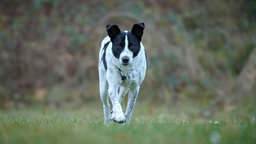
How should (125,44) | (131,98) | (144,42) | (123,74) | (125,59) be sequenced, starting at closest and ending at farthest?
1. (125,59)
2. (125,44)
3. (123,74)
4. (131,98)
5. (144,42)

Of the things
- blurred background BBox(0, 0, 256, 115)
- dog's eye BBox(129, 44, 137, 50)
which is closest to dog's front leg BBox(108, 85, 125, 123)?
dog's eye BBox(129, 44, 137, 50)

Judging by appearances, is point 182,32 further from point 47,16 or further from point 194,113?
point 47,16

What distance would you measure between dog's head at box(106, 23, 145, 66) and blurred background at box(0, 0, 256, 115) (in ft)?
27.0

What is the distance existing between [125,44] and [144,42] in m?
9.10

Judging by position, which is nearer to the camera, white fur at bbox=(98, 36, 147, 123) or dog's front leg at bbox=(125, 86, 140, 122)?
white fur at bbox=(98, 36, 147, 123)

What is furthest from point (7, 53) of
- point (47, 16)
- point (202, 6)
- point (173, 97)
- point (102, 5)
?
point (202, 6)

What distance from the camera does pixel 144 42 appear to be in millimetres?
17859

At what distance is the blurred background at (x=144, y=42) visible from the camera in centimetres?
1802

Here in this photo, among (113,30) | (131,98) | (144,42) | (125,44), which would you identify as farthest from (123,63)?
(144,42)

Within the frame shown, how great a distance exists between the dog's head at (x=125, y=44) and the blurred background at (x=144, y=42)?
324 inches

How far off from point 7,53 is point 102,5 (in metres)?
3.71

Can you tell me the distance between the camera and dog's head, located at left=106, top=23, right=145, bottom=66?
28.5ft

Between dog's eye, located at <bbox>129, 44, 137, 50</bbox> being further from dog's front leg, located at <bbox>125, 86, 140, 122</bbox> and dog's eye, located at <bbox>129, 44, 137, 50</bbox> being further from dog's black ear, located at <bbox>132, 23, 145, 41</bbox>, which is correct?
dog's front leg, located at <bbox>125, 86, 140, 122</bbox>

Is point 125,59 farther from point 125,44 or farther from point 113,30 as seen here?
point 113,30
